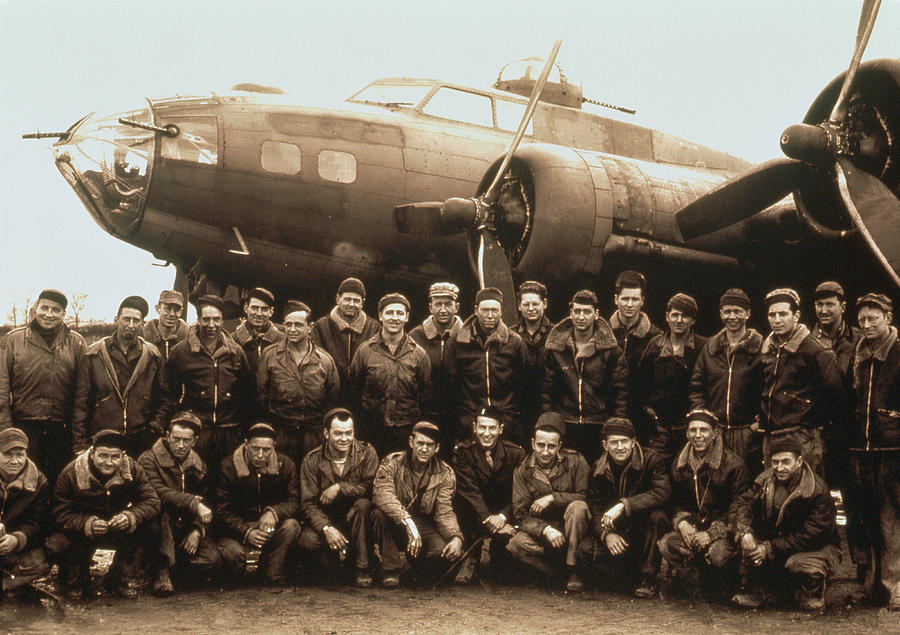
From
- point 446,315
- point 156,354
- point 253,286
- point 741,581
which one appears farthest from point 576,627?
point 253,286

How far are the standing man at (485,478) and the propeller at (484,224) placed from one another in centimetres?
193

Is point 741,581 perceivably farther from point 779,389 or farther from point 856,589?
point 779,389

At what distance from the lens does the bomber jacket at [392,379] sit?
7223 millimetres

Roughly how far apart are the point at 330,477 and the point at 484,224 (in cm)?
336

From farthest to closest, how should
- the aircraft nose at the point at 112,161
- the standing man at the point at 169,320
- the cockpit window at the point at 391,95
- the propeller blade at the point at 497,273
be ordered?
1. the cockpit window at the point at 391,95
2. the aircraft nose at the point at 112,161
3. the propeller blade at the point at 497,273
4. the standing man at the point at 169,320

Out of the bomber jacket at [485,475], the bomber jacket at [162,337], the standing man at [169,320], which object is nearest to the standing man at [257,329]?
the bomber jacket at [162,337]

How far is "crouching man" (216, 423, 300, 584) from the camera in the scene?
6.50 metres

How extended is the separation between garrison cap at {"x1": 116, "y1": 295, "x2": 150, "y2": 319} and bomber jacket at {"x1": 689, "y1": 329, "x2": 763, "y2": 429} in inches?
174

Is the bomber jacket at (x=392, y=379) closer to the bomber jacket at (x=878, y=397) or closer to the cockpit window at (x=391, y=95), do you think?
the bomber jacket at (x=878, y=397)

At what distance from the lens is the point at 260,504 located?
264 inches

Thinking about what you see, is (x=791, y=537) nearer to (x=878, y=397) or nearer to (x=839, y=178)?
(x=878, y=397)

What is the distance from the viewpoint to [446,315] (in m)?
7.73

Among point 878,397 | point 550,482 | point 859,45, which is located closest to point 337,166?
point 550,482

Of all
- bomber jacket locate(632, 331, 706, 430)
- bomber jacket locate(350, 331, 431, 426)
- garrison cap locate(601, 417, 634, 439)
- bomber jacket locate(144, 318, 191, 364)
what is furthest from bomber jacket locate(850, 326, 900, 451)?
bomber jacket locate(144, 318, 191, 364)
